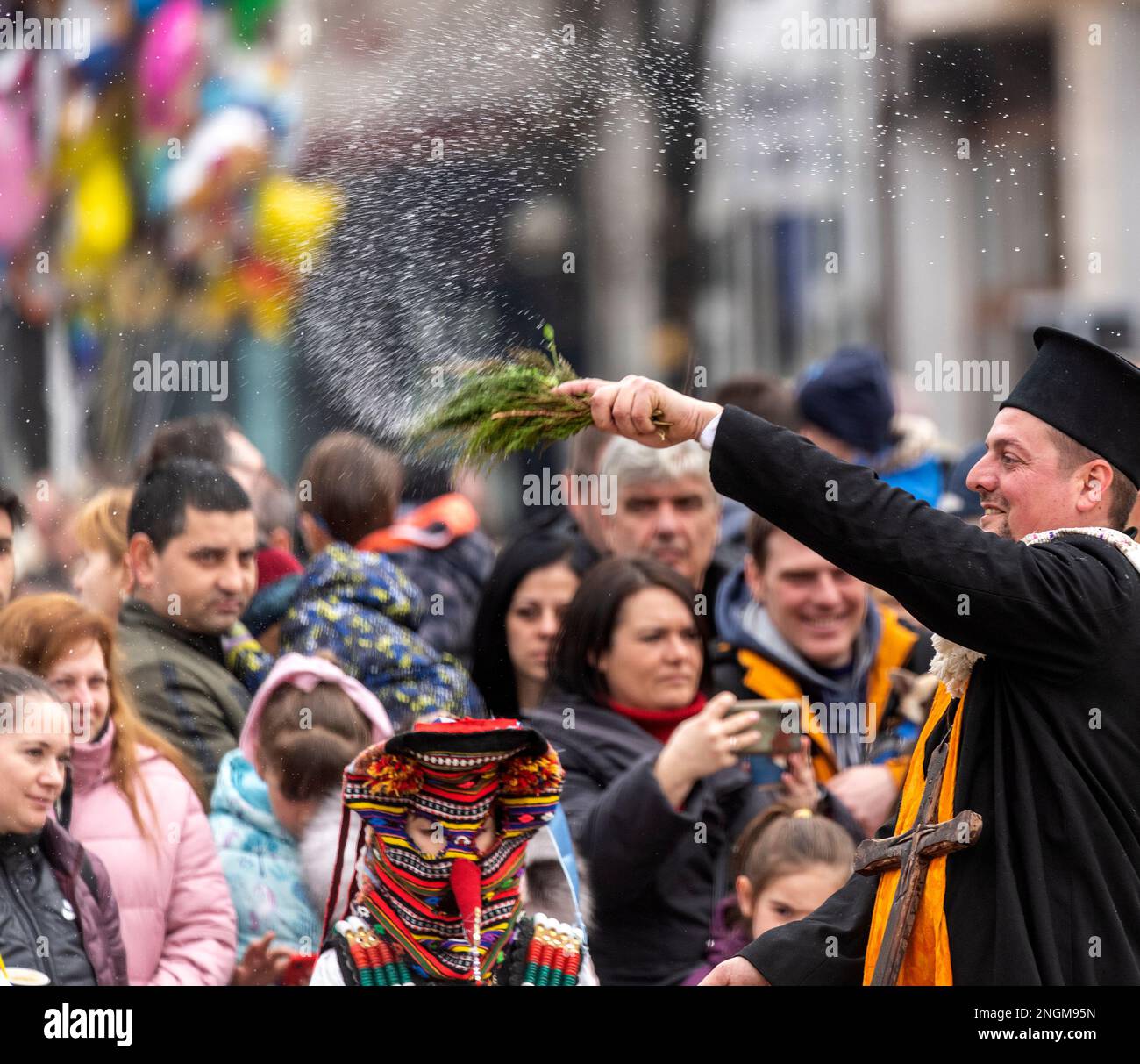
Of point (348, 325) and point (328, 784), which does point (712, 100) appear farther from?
point (328, 784)

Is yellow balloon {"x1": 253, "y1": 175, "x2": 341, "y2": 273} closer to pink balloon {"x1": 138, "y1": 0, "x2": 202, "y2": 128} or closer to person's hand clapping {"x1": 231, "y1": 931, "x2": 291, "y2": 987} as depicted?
pink balloon {"x1": 138, "y1": 0, "x2": 202, "y2": 128}

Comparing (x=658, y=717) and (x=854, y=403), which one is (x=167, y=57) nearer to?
(x=854, y=403)

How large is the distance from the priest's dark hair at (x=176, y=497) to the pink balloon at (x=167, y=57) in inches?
83.9

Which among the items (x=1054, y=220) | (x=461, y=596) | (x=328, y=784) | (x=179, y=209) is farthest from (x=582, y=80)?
(x=1054, y=220)

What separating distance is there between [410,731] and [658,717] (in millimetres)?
1107

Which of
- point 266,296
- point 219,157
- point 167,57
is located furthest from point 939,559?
point 167,57

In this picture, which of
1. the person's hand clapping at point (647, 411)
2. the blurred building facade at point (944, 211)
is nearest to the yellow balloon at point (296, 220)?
the person's hand clapping at point (647, 411)

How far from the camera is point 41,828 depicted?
422cm

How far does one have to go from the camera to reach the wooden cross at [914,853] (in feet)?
10.6

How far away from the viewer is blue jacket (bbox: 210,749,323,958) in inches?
173

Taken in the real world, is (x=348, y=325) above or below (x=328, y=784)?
above

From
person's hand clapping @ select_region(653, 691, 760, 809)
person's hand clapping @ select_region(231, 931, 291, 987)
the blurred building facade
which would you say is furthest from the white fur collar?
the blurred building facade

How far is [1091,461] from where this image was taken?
342 cm

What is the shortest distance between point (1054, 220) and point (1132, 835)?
493 inches
